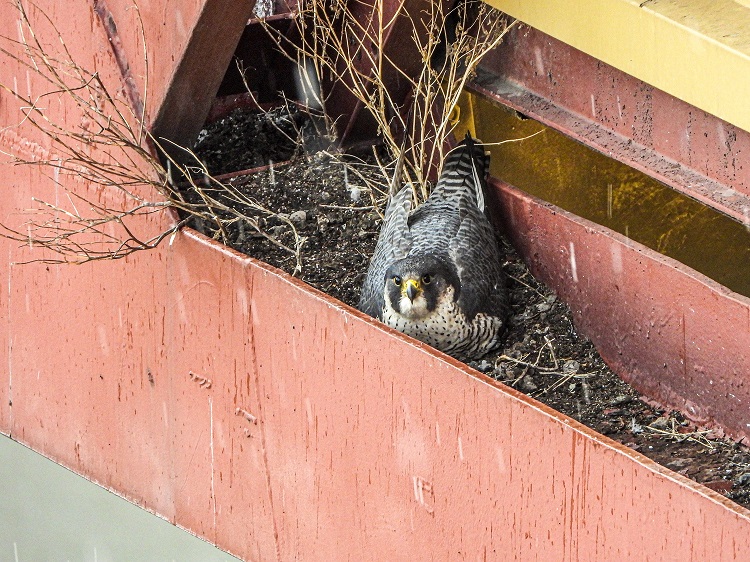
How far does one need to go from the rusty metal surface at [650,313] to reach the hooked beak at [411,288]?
27.3 inches

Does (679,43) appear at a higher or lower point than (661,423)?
higher

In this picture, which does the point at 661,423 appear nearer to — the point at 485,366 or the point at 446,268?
the point at 485,366

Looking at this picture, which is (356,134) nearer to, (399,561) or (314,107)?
(314,107)

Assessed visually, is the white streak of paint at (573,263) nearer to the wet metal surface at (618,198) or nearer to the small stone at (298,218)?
the wet metal surface at (618,198)

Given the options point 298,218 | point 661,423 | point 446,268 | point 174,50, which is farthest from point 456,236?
point 174,50

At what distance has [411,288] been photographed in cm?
454

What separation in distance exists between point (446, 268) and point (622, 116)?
0.86 meters

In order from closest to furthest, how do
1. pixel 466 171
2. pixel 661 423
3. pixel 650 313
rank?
1. pixel 661 423
2. pixel 650 313
3. pixel 466 171

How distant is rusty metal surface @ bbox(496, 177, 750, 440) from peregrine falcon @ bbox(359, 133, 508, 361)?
23 centimetres

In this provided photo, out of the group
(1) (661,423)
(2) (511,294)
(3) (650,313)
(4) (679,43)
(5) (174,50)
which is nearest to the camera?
(4) (679,43)

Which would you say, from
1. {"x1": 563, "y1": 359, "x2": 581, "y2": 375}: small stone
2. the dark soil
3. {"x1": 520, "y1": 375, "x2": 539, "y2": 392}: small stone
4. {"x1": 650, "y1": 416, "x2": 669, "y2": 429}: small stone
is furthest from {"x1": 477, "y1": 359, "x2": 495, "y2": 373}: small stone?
{"x1": 650, "y1": 416, "x2": 669, "y2": 429}: small stone

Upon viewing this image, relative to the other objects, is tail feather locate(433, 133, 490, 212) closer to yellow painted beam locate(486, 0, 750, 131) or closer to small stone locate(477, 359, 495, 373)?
small stone locate(477, 359, 495, 373)

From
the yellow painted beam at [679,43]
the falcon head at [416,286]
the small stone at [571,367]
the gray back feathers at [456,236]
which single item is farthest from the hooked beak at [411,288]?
the yellow painted beam at [679,43]

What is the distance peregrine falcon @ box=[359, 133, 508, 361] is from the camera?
4.63m
